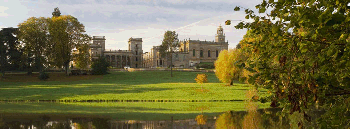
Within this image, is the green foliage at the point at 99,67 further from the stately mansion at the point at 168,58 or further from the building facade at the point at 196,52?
the building facade at the point at 196,52

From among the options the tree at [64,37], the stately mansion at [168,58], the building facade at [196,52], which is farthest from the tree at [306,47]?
the building facade at [196,52]

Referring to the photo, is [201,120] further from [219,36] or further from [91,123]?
[219,36]

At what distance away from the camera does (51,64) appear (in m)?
58.9

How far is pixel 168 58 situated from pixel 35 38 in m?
41.2

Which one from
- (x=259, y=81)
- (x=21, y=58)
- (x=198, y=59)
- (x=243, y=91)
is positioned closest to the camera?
(x=259, y=81)

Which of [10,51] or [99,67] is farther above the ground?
[10,51]

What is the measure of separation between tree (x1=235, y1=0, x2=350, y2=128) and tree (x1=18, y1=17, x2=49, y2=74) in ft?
188

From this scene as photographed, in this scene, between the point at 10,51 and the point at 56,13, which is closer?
the point at 10,51

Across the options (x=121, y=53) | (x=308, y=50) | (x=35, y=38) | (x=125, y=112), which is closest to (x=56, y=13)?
(x=35, y=38)

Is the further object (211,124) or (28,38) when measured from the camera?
(28,38)

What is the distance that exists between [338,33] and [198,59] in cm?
8725

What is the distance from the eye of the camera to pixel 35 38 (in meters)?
59.5

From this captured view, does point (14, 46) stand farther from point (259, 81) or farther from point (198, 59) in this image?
point (259, 81)

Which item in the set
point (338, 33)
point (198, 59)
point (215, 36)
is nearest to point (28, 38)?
point (198, 59)
